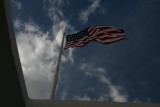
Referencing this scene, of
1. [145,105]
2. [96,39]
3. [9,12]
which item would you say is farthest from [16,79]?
[96,39]

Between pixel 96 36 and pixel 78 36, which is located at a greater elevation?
pixel 78 36

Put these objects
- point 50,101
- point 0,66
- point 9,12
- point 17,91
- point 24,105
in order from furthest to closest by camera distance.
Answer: point 50,101
point 24,105
point 17,91
point 0,66
point 9,12

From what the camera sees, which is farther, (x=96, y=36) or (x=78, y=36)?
(x=78, y=36)

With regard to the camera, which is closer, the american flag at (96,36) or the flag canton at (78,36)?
the american flag at (96,36)

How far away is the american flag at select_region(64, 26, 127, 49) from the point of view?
1553 cm

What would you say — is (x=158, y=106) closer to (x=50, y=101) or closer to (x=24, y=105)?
(x=50, y=101)

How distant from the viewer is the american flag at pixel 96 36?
15531mm

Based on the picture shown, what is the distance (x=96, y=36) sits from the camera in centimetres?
1591

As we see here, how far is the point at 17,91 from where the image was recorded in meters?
6.23

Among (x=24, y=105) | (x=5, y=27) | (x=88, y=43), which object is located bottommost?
(x=24, y=105)

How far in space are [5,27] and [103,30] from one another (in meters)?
11.3

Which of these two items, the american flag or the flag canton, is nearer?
the american flag

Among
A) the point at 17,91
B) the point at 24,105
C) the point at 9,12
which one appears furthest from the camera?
the point at 24,105

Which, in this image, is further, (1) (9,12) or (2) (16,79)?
(2) (16,79)
